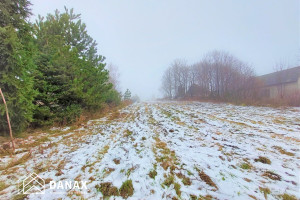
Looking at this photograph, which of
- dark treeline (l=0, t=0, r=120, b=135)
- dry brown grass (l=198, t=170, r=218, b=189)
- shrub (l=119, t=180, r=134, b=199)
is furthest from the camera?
dark treeline (l=0, t=0, r=120, b=135)

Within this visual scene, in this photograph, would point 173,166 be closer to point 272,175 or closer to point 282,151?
point 272,175

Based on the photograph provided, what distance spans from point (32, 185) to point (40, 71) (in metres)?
5.08

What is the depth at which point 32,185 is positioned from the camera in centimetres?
184

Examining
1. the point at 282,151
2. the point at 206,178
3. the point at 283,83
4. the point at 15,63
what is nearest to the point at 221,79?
the point at 283,83

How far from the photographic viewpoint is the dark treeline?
3.22 m

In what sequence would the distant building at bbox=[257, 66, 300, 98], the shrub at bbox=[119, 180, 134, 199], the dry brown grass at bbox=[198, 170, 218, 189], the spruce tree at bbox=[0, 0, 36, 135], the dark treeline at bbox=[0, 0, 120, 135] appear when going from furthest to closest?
the distant building at bbox=[257, 66, 300, 98]
the dark treeline at bbox=[0, 0, 120, 135]
the spruce tree at bbox=[0, 0, 36, 135]
the dry brown grass at bbox=[198, 170, 218, 189]
the shrub at bbox=[119, 180, 134, 199]

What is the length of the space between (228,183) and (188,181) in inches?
24.7

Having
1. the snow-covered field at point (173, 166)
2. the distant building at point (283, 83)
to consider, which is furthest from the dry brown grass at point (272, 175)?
the distant building at point (283, 83)

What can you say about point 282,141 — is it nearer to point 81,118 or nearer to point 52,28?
point 81,118

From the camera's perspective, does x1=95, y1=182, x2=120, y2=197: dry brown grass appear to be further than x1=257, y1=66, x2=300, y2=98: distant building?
No

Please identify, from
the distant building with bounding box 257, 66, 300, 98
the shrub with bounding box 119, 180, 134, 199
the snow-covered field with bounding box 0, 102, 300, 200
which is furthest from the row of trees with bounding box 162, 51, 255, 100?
the shrub with bounding box 119, 180, 134, 199

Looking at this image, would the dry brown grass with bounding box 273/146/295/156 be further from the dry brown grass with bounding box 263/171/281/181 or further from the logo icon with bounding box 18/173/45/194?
the logo icon with bounding box 18/173/45/194

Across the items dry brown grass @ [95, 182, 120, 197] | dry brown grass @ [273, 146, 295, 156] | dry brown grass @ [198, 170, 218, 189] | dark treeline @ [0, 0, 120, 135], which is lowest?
dry brown grass @ [198, 170, 218, 189]

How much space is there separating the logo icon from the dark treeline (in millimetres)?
2341
